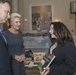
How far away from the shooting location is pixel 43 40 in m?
4.70

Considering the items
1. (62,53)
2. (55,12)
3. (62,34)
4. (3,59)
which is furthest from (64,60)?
(55,12)

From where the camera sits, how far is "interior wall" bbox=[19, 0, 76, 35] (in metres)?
10.1

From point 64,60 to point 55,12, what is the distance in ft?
27.9

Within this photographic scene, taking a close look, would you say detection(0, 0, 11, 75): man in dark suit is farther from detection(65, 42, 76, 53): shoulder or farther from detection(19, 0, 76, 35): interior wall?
detection(19, 0, 76, 35): interior wall

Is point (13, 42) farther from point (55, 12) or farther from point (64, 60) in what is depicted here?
point (55, 12)

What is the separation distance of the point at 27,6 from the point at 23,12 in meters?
0.35

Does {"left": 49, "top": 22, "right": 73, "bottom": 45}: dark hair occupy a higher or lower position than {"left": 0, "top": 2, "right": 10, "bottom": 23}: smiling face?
lower

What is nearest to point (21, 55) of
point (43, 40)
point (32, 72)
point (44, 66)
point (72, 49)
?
point (32, 72)

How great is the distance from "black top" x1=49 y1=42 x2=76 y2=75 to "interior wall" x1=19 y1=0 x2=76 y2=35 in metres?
8.09

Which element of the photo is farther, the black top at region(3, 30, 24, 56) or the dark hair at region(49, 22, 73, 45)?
the black top at region(3, 30, 24, 56)

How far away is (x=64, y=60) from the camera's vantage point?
77.0 inches

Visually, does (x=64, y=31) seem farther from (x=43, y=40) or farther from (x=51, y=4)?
(x=51, y=4)


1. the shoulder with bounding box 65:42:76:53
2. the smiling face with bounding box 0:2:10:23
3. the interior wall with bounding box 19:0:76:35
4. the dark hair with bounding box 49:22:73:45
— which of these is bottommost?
the shoulder with bounding box 65:42:76:53

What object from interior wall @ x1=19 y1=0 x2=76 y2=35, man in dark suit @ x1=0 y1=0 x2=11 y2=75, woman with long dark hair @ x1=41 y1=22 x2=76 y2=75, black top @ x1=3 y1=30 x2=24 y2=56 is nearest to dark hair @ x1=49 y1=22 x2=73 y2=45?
woman with long dark hair @ x1=41 y1=22 x2=76 y2=75
